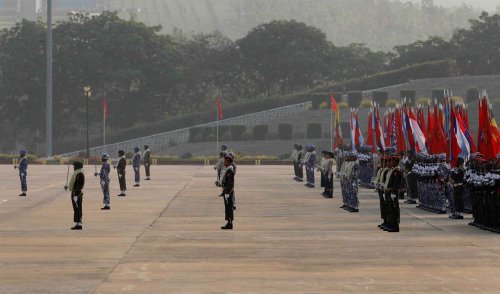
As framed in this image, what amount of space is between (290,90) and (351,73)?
7.81 m

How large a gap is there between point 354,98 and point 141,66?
28.9 m

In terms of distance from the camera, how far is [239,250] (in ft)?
80.8

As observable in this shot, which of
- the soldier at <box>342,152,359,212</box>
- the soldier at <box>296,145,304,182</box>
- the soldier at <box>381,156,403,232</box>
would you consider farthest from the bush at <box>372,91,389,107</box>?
the soldier at <box>381,156,403,232</box>

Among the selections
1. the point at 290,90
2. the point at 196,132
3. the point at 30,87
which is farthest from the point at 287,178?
the point at 290,90

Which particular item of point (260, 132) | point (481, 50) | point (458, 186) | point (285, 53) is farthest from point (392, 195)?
point (481, 50)

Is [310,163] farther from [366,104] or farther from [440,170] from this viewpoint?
[366,104]

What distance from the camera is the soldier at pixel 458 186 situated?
109 ft

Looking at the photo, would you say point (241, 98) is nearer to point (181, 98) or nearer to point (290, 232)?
point (181, 98)

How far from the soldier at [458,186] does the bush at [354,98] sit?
87.8 m

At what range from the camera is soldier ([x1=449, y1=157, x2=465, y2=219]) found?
3325cm

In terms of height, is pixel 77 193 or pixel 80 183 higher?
pixel 80 183

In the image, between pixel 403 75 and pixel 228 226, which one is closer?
pixel 228 226

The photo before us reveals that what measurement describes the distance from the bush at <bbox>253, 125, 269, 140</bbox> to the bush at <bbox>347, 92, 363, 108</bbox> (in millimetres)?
9805

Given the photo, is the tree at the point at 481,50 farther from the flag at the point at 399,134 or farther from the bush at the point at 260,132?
the flag at the point at 399,134
